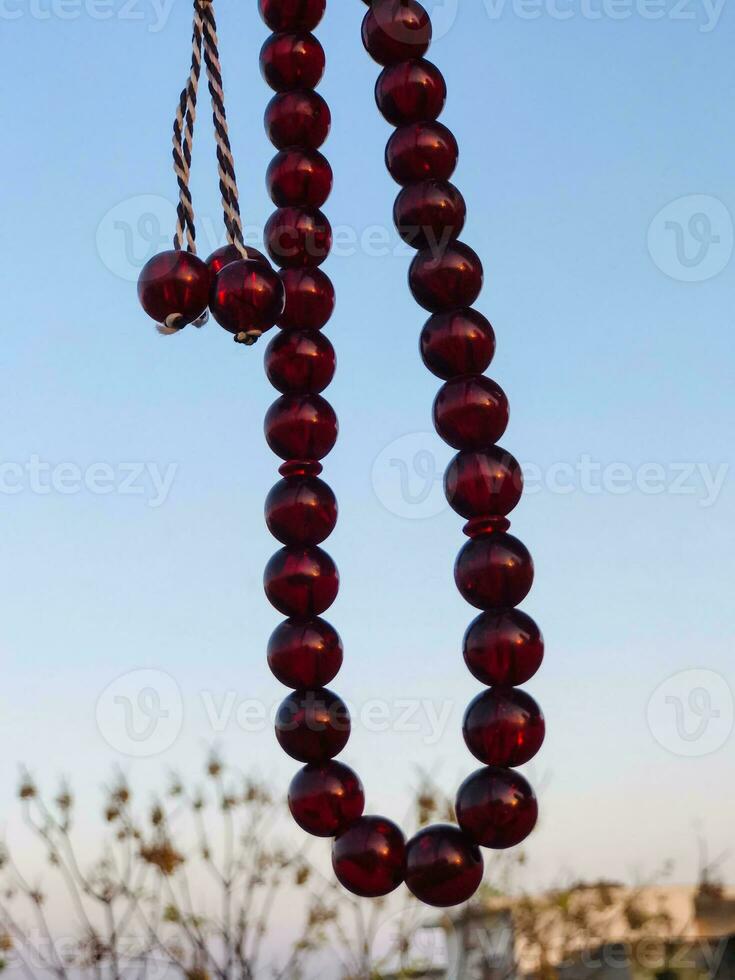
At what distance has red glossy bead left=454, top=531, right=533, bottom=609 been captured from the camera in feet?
2.79

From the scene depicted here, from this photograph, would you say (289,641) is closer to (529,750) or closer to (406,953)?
(529,750)

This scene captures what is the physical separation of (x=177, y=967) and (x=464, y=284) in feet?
5.44

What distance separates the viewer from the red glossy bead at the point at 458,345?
2.97 feet

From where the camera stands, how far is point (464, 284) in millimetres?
919

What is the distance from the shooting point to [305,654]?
2.86ft

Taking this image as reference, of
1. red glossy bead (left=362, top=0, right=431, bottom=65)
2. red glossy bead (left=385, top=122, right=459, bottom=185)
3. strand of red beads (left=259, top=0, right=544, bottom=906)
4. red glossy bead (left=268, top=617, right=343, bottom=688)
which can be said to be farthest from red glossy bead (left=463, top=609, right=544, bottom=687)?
red glossy bead (left=362, top=0, right=431, bottom=65)

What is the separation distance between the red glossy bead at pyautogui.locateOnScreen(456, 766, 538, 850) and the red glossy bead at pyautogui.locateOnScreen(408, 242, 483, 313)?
0.37m

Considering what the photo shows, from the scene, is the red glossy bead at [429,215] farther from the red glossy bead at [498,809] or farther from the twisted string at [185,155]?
the red glossy bead at [498,809]

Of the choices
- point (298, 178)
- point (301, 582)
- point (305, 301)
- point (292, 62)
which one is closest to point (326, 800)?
point (301, 582)

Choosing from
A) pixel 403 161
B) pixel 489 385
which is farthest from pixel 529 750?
pixel 403 161

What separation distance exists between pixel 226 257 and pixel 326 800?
1.45ft

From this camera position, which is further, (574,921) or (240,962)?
(574,921)

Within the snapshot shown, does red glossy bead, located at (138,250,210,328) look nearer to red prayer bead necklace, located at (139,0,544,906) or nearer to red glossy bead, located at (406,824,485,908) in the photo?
red prayer bead necklace, located at (139,0,544,906)

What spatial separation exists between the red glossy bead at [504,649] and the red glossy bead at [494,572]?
14mm
